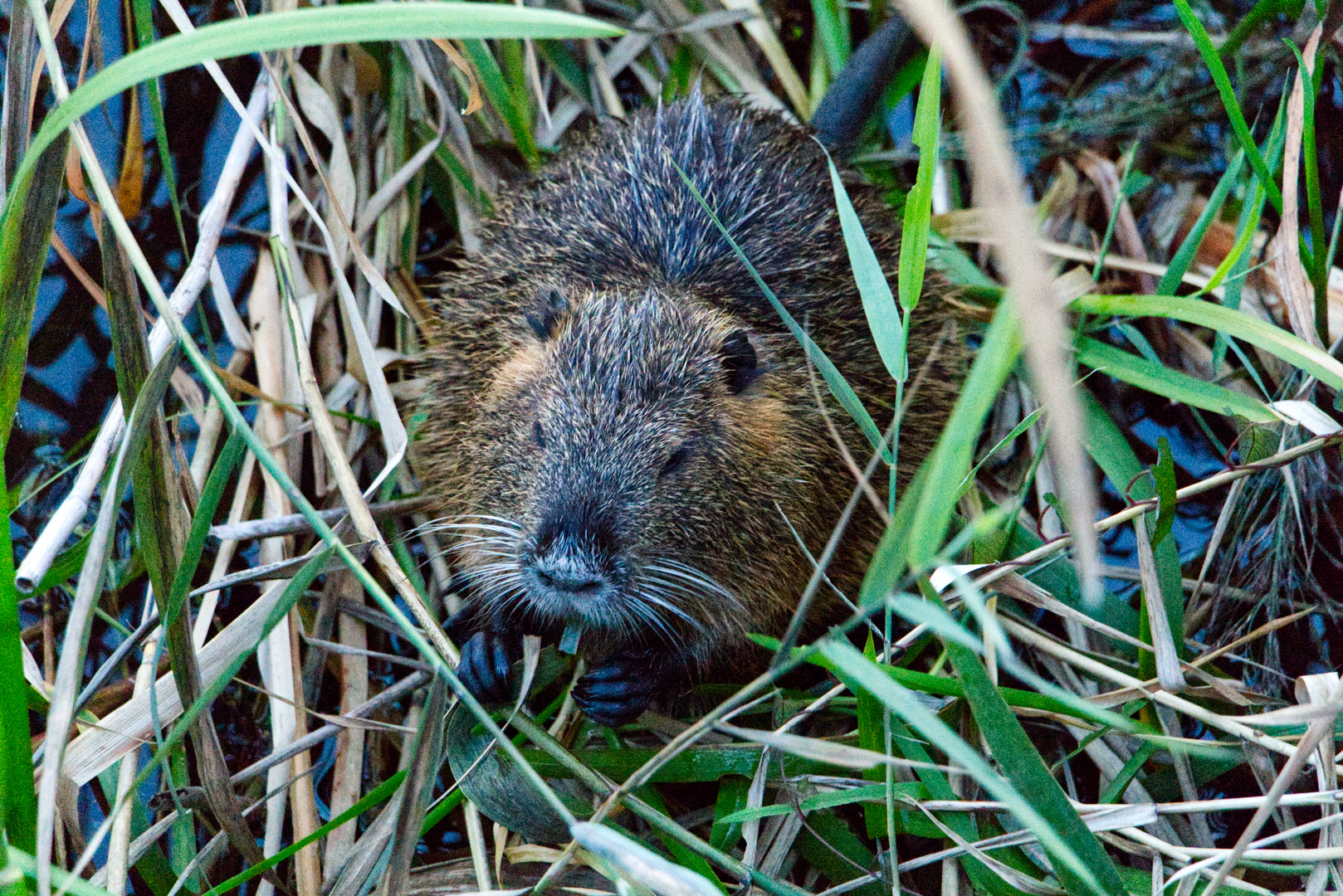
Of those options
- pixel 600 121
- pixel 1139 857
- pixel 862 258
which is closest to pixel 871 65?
pixel 600 121

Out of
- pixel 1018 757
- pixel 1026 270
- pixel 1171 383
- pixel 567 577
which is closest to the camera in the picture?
pixel 1026 270

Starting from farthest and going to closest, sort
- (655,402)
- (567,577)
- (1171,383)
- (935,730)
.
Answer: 1. (1171,383)
2. (655,402)
3. (567,577)
4. (935,730)

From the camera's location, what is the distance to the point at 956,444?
1.24 metres

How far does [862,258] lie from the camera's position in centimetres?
208

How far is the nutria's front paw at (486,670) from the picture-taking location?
8.19 feet

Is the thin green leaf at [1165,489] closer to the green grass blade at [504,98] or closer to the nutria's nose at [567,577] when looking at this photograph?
the nutria's nose at [567,577]

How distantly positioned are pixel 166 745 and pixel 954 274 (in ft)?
7.75

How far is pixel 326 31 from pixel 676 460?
1.15m

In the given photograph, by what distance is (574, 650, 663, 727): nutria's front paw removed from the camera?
2504mm

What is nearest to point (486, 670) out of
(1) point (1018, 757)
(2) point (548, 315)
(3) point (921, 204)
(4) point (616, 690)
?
(4) point (616, 690)

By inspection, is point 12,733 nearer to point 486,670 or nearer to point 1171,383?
point 486,670

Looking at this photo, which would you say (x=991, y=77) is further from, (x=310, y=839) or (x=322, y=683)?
(x=310, y=839)

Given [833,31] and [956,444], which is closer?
[956,444]

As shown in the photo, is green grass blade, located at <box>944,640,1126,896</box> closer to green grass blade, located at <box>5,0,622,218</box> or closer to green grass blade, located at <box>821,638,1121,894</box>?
green grass blade, located at <box>821,638,1121,894</box>
